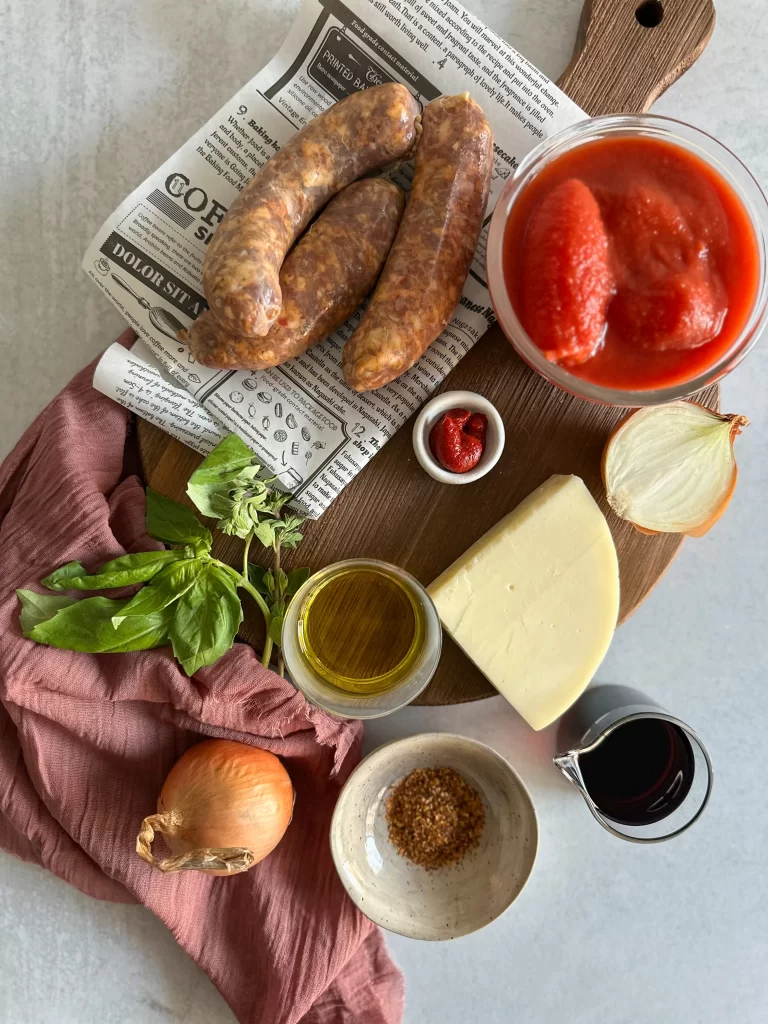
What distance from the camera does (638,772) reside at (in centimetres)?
136

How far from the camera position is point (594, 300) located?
105 cm

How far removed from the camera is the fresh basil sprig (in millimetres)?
1182

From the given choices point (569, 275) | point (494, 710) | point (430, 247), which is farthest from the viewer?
point (494, 710)

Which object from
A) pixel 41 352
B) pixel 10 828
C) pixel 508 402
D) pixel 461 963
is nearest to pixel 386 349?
pixel 508 402

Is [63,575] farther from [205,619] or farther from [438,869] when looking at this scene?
[438,869]

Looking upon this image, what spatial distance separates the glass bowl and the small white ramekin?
0.13 m

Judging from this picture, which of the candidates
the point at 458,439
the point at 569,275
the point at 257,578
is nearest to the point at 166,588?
the point at 257,578

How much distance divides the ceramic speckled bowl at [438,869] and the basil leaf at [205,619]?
32 centimetres

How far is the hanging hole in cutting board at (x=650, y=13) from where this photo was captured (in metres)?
1.27

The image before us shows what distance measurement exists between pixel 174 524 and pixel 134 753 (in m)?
0.42

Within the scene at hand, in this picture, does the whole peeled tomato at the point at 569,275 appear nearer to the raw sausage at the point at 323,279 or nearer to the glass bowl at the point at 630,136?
the glass bowl at the point at 630,136

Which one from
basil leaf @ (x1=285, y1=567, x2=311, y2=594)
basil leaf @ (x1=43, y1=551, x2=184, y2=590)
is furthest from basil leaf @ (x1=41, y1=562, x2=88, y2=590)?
basil leaf @ (x1=285, y1=567, x2=311, y2=594)

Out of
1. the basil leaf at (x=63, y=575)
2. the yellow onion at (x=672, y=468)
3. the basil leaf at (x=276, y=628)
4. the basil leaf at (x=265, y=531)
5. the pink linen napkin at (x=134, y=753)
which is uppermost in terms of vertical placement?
Answer: the yellow onion at (x=672, y=468)

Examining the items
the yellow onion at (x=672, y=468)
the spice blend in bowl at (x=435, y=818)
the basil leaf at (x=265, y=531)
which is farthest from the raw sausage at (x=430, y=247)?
the spice blend in bowl at (x=435, y=818)
